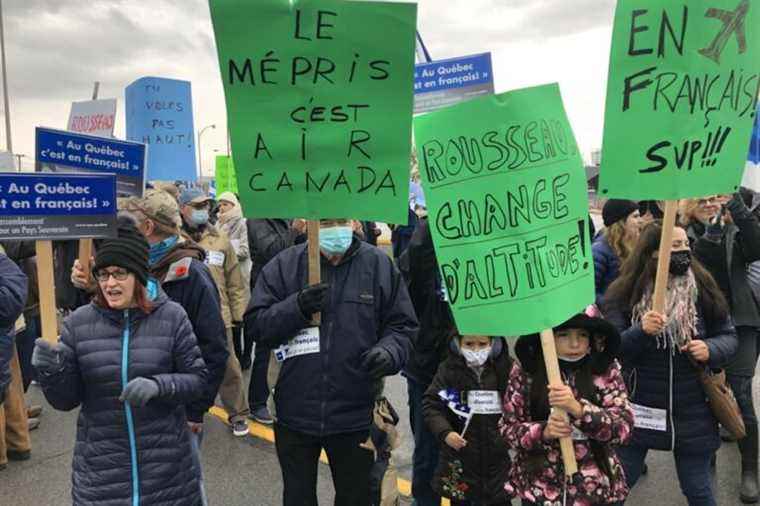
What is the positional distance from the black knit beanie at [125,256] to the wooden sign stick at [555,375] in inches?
62.6

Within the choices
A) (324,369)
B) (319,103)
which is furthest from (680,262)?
(319,103)

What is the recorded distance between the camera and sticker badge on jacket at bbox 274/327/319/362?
278cm

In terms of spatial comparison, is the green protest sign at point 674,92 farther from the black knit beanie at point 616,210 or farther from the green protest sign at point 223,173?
the green protest sign at point 223,173

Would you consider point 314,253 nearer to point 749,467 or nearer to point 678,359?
point 678,359

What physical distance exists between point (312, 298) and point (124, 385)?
798 millimetres

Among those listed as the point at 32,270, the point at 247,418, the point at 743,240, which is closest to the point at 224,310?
the point at 247,418

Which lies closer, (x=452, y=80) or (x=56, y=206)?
(x=56, y=206)

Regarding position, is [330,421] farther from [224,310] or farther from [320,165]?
[224,310]

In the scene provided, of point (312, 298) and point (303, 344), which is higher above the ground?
point (312, 298)

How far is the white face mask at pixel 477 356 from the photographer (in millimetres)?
3068

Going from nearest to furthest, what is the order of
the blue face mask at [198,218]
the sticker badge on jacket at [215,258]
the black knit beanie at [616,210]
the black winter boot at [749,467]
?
the black winter boot at [749,467] < the black knit beanie at [616,210] < the sticker badge on jacket at [215,258] < the blue face mask at [198,218]

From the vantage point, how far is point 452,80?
7.10 m

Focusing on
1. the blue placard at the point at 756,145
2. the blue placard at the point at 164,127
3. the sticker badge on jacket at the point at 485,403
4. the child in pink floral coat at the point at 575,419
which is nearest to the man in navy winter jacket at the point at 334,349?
the sticker badge on jacket at the point at 485,403

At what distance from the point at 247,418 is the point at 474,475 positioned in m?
2.86
